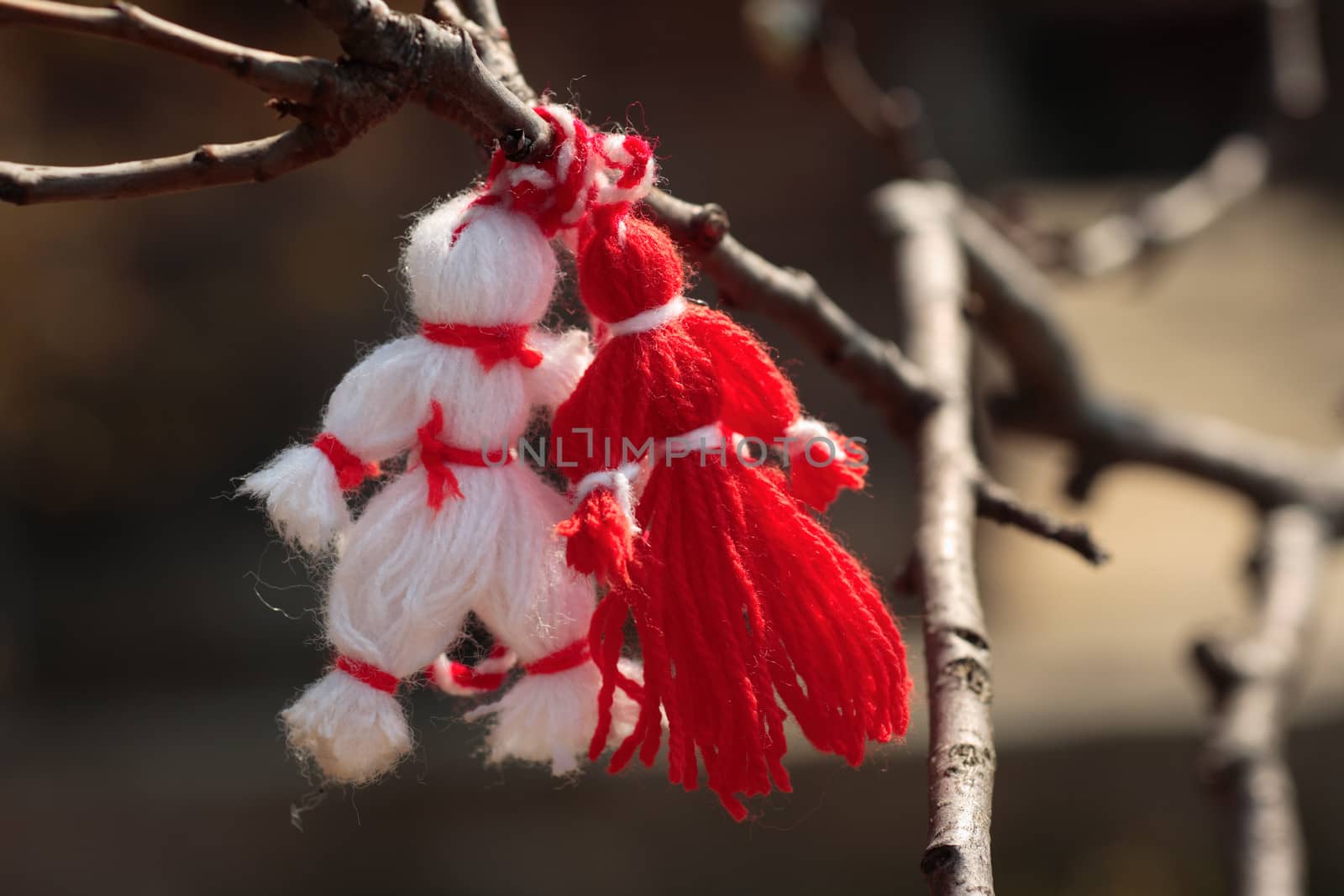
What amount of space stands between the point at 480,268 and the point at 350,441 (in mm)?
61

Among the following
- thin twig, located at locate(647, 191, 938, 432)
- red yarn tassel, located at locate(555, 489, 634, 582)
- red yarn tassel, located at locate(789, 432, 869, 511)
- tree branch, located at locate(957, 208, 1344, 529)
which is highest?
tree branch, located at locate(957, 208, 1344, 529)

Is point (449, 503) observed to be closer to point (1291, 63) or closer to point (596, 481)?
point (596, 481)

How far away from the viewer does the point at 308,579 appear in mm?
1126

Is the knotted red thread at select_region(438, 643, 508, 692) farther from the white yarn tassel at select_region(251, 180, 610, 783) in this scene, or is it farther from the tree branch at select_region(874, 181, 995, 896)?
the tree branch at select_region(874, 181, 995, 896)

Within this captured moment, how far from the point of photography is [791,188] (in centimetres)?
215

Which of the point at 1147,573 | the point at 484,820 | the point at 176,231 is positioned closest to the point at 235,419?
the point at 176,231

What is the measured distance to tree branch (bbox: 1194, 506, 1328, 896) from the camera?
77cm

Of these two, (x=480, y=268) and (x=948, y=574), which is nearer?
(x=480, y=268)

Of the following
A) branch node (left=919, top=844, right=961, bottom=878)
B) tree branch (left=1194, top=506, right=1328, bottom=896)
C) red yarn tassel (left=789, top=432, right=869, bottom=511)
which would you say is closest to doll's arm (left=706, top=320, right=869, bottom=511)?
red yarn tassel (left=789, top=432, right=869, bottom=511)

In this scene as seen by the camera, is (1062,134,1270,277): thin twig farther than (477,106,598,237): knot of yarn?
Yes

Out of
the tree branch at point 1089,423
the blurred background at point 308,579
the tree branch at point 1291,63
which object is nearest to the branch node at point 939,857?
the tree branch at point 1089,423

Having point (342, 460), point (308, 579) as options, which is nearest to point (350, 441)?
point (342, 460)

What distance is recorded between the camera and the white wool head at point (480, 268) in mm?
325

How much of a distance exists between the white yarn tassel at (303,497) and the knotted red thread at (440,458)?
3cm
